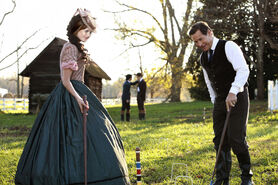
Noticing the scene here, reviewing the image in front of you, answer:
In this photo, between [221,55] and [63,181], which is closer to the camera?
[63,181]

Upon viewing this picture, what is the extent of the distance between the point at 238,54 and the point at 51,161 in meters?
2.41

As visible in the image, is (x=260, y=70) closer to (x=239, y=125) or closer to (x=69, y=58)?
(x=239, y=125)

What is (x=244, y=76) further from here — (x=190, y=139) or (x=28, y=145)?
(x=190, y=139)

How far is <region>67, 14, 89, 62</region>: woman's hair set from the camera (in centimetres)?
401

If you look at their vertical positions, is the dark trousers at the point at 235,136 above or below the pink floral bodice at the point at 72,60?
below

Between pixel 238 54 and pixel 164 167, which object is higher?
pixel 238 54

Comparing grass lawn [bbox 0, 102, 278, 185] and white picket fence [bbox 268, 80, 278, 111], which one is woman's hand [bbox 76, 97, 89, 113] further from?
white picket fence [bbox 268, 80, 278, 111]

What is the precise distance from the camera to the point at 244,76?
13.6 ft

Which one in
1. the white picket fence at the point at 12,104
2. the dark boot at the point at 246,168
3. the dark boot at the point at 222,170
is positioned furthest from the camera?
the white picket fence at the point at 12,104

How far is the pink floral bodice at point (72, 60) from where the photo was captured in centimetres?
386

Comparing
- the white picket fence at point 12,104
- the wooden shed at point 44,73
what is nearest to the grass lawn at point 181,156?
the wooden shed at point 44,73

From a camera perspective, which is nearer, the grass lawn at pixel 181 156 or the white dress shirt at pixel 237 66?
the white dress shirt at pixel 237 66

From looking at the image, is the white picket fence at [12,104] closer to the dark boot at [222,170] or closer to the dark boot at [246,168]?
the dark boot at [222,170]

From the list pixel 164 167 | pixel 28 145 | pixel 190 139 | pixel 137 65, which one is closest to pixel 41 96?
pixel 190 139
